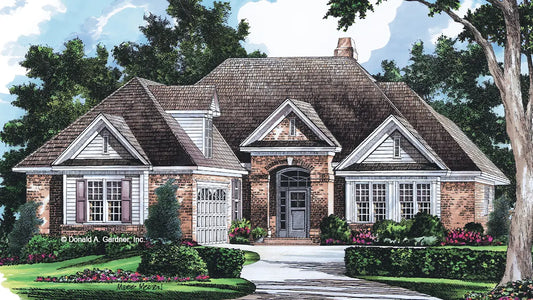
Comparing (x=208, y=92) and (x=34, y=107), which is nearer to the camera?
(x=208, y=92)

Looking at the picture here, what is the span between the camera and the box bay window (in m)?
45.3

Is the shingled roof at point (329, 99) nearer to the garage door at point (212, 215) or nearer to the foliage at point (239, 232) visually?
the foliage at point (239, 232)

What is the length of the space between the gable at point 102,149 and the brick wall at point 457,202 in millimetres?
15918

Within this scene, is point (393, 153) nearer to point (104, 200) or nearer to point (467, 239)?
point (467, 239)

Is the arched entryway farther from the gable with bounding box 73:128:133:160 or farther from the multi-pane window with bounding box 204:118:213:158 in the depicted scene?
the gable with bounding box 73:128:133:160

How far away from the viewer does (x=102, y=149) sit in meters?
41.4

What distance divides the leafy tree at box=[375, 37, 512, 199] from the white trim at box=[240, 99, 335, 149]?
20.8 metres

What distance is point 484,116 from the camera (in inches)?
2495

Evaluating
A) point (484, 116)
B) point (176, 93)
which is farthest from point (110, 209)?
point (484, 116)

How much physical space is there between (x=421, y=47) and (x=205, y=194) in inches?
1227

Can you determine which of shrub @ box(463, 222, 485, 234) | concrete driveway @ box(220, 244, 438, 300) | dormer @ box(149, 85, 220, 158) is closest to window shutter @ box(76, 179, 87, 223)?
dormer @ box(149, 85, 220, 158)

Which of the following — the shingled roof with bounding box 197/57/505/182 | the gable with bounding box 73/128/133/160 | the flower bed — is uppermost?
the shingled roof with bounding box 197/57/505/182

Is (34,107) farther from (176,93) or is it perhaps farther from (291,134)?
(291,134)

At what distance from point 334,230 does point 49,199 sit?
13676 mm
